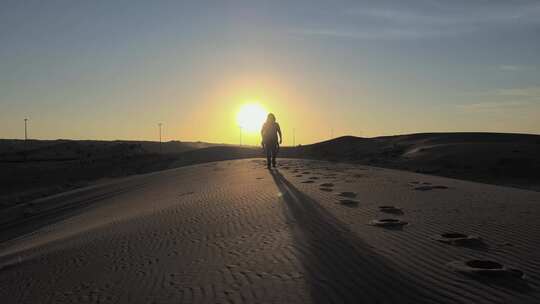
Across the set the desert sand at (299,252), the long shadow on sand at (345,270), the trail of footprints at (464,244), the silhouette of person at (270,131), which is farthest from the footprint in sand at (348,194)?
the silhouette of person at (270,131)

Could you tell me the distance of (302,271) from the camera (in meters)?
5.32

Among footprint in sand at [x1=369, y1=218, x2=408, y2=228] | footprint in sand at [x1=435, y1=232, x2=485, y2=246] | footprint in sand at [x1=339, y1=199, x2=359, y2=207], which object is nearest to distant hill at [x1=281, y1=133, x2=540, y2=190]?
footprint in sand at [x1=339, y1=199, x2=359, y2=207]

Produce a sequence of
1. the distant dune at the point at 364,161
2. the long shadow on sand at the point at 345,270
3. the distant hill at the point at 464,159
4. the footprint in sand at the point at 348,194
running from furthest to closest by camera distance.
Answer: the distant dune at the point at 364,161
the distant hill at the point at 464,159
the footprint in sand at the point at 348,194
the long shadow on sand at the point at 345,270

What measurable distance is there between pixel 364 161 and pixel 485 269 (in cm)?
2557

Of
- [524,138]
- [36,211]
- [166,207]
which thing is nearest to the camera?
[166,207]

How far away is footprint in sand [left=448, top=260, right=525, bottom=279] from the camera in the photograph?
16.4ft

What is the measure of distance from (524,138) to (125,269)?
42.5 metres

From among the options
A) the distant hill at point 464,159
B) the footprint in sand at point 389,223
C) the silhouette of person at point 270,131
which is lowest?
the footprint in sand at point 389,223

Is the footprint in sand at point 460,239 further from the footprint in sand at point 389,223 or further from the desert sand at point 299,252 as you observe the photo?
the footprint in sand at point 389,223

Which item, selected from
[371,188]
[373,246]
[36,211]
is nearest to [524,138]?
[371,188]

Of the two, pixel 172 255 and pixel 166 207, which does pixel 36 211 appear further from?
pixel 172 255

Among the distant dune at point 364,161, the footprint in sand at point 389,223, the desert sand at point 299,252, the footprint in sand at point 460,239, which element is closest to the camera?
the desert sand at point 299,252

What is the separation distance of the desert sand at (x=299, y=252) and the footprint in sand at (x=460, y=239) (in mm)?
20

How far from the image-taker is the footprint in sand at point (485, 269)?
499 cm
